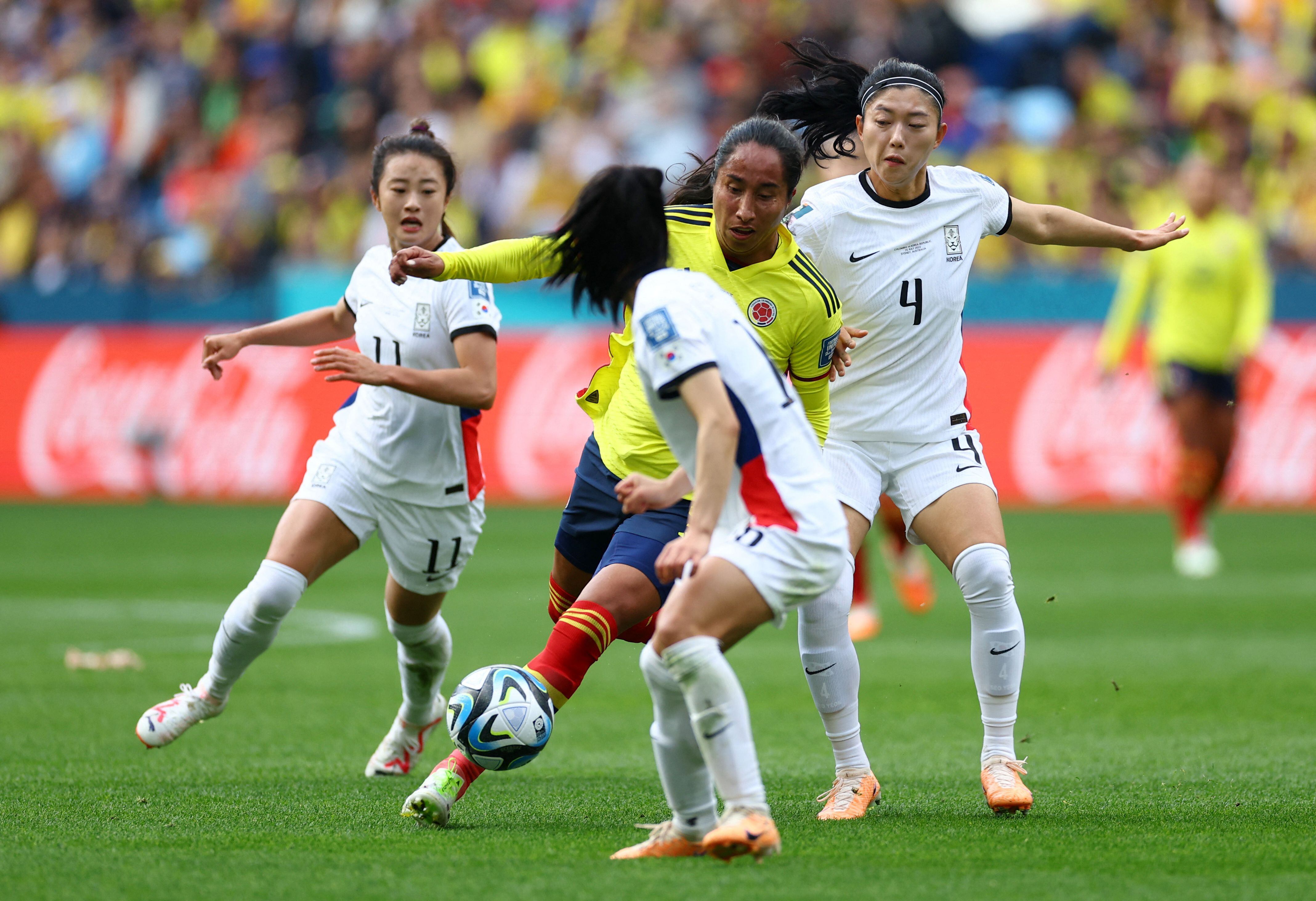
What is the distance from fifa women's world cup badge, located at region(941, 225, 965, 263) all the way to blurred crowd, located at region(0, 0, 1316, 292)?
12.1 m

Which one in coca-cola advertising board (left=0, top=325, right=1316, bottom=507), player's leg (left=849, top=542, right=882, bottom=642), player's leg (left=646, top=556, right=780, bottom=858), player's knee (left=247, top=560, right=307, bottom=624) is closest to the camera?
player's leg (left=646, top=556, right=780, bottom=858)

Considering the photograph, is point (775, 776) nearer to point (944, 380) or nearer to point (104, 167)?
point (944, 380)

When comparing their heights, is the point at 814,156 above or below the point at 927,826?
above

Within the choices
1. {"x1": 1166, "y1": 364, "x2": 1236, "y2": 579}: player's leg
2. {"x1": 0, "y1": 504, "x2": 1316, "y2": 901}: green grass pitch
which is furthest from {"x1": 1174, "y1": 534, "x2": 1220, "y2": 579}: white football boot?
{"x1": 0, "y1": 504, "x2": 1316, "y2": 901}: green grass pitch

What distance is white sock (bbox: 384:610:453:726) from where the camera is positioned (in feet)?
21.5

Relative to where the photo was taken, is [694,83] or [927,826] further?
[694,83]

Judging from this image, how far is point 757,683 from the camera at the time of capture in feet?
29.6

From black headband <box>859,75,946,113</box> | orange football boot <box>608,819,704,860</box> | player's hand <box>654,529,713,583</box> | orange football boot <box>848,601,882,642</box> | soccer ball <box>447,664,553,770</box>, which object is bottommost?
orange football boot <box>848,601,882,642</box>

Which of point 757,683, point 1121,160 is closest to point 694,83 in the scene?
point 1121,160

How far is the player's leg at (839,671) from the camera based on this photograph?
18.7ft

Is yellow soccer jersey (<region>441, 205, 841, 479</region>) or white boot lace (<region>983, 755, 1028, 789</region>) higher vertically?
yellow soccer jersey (<region>441, 205, 841, 479</region>)

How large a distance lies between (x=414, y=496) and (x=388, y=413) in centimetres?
33

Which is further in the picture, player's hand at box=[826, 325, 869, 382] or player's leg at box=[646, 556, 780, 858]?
player's hand at box=[826, 325, 869, 382]

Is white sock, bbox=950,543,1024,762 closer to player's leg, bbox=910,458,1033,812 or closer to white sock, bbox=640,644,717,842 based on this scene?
player's leg, bbox=910,458,1033,812
